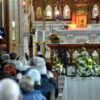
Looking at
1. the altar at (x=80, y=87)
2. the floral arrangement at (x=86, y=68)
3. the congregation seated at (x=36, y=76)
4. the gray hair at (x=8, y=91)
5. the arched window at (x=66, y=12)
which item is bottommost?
the altar at (x=80, y=87)

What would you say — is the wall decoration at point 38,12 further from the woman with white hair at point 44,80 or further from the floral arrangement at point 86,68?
the woman with white hair at point 44,80

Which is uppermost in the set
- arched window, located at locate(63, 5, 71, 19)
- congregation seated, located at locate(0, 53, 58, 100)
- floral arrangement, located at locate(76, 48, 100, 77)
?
arched window, located at locate(63, 5, 71, 19)

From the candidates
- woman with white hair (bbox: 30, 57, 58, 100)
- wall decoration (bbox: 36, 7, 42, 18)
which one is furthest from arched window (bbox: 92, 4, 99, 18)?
woman with white hair (bbox: 30, 57, 58, 100)

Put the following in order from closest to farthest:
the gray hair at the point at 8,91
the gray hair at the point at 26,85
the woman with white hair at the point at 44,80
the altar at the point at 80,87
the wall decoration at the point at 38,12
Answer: the gray hair at the point at 8,91
the gray hair at the point at 26,85
the woman with white hair at the point at 44,80
the altar at the point at 80,87
the wall decoration at the point at 38,12

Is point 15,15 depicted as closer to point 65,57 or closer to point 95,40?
point 95,40

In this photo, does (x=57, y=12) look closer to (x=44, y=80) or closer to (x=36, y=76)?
(x=44, y=80)

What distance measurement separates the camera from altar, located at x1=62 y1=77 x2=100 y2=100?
341 inches

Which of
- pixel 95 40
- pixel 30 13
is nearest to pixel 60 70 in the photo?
pixel 95 40

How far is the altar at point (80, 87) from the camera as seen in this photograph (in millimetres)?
8664

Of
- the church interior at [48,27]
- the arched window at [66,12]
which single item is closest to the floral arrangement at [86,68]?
the church interior at [48,27]

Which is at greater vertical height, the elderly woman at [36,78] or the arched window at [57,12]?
the arched window at [57,12]

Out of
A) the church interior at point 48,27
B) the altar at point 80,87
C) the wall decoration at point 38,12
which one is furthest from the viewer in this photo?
the wall decoration at point 38,12

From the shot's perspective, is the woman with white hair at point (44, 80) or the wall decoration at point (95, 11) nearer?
the woman with white hair at point (44, 80)

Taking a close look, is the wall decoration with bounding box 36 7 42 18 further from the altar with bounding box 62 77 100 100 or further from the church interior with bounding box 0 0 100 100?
the altar with bounding box 62 77 100 100
